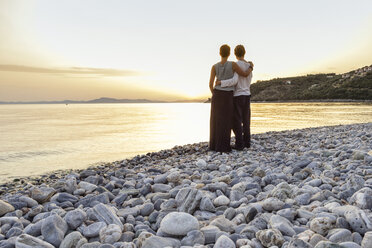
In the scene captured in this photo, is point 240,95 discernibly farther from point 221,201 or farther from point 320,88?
point 320,88

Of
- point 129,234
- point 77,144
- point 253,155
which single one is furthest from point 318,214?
point 77,144

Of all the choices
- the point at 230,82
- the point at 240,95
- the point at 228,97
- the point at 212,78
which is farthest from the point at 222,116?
the point at 212,78

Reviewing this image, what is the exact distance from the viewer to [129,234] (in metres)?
2.51

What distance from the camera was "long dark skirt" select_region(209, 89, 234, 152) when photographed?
22.2 ft

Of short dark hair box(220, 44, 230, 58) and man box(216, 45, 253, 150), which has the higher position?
short dark hair box(220, 44, 230, 58)

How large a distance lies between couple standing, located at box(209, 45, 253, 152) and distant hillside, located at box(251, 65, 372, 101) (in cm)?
5925

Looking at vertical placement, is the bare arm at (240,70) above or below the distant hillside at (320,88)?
below

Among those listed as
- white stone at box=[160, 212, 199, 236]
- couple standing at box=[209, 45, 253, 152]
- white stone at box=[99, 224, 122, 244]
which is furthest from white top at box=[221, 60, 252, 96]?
white stone at box=[99, 224, 122, 244]

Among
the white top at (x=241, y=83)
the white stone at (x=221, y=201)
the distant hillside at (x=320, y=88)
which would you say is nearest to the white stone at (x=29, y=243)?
the white stone at (x=221, y=201)

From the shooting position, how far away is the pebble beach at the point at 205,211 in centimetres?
231

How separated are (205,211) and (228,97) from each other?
161 inches

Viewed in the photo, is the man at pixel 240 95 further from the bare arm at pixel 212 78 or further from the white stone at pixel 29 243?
the white stone at pixel 29 243

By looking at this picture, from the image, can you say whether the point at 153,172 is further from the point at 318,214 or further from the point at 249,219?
the point at 318,214

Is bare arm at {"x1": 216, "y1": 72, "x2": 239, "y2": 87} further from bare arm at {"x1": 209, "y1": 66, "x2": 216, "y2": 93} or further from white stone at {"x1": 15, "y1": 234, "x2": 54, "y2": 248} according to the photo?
white stone at {"x1": 15, "y1": 234, "x2": 54, "y2": 248}
